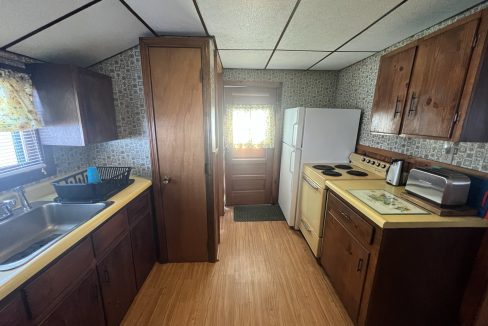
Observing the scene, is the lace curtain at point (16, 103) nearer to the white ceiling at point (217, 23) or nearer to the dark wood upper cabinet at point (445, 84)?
the white ceiling at point (217, 23)

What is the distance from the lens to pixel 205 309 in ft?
5.36

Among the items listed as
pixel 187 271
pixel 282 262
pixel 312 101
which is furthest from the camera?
pixel 312 101

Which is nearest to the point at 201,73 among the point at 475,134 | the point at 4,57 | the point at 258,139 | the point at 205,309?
the point at 4,57

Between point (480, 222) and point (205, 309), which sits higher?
point (480, 222)

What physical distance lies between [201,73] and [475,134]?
1.87 metres

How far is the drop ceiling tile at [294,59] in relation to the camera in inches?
85.9

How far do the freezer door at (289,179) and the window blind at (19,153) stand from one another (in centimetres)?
248

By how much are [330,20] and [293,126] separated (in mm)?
1281

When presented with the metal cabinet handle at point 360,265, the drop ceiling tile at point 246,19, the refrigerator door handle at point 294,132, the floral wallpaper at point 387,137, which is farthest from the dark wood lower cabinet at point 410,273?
the drop ceiling tile at point 246,19

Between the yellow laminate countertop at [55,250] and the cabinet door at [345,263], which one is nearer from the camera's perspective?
the yellow laminate countertop at [55,250]

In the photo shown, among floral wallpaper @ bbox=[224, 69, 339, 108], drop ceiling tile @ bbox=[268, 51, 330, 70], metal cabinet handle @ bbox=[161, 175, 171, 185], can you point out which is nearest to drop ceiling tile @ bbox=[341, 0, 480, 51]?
drop ceiling tile @ bbox=[268, 51, 330, 70]

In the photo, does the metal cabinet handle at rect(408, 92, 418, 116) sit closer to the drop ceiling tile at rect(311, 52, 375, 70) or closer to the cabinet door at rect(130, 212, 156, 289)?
the drop ceiling tile at rect(311, 52, 375, 70)

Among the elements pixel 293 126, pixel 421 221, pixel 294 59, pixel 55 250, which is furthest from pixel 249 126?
pixel 55 250

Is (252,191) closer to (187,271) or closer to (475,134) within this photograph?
(187,271)
